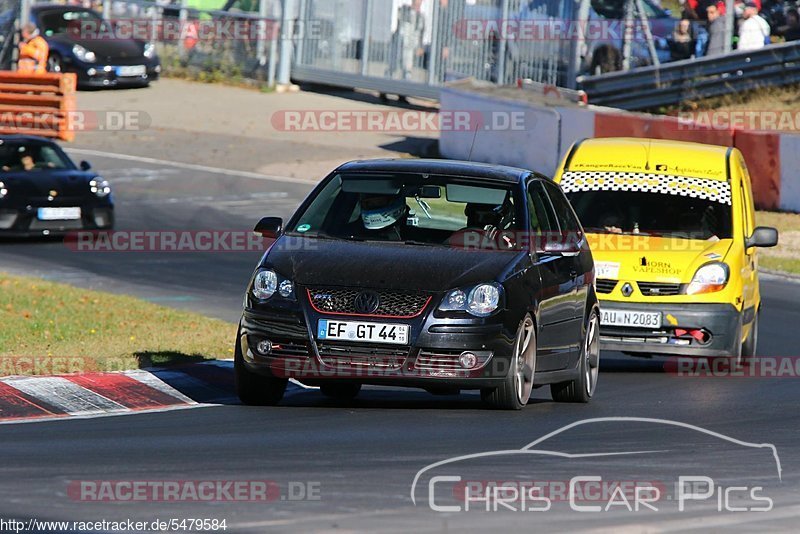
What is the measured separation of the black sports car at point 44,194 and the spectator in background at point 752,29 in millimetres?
13597

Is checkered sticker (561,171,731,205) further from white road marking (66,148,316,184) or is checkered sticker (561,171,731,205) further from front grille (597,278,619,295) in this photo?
white road marking (66,148,316,184)

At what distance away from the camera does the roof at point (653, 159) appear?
13.2 metres

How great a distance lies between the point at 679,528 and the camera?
636cm

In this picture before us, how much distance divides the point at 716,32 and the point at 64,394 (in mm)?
21894

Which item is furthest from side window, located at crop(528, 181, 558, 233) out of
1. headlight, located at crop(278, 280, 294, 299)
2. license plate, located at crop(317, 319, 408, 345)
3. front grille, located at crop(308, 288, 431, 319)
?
headlight, located at crop(278, 280, 294, 299)

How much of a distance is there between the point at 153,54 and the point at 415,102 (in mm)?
Result: 5878

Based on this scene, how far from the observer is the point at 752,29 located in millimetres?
28984

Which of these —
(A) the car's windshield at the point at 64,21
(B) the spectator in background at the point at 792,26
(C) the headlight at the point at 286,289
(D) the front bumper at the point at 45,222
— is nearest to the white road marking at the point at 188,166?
(A) the car's windshield at the point at 64,21

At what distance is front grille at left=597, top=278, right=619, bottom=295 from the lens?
40.2 feet

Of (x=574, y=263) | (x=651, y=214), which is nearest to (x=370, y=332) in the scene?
(x=574, y=263)

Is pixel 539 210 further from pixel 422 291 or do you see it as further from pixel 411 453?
pixel 411 453

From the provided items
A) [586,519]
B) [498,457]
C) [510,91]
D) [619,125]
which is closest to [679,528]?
[586,519]

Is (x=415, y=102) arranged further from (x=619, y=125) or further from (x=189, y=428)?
(x=189, y=428)

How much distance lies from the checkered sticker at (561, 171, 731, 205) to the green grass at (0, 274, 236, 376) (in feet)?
10.4
